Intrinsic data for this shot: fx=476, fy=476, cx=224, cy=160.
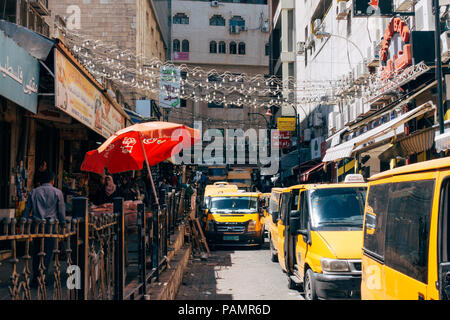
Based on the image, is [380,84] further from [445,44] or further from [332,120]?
[332,120]

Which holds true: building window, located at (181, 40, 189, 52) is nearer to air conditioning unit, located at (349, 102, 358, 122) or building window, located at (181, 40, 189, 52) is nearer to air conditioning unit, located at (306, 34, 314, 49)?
air conditioning unit, located at (306, 34, 314, 49)

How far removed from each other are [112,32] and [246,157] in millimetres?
22674

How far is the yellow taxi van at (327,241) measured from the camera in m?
6.75

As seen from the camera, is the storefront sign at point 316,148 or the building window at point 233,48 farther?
the building window at point 233,48

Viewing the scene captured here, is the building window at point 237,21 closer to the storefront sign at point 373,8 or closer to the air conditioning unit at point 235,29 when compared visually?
the air conditioning unit at point 235,29

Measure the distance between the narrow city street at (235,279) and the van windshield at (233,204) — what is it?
2.34 meters

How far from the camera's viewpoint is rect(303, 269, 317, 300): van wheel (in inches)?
279

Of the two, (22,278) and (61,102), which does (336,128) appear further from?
(22,278)

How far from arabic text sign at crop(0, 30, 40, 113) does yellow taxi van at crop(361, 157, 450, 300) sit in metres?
4.92

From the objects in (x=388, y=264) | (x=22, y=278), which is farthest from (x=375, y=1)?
(x=22, y=278)

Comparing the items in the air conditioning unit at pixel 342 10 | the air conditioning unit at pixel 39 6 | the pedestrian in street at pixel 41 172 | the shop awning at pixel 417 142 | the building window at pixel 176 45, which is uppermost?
the building window at pixel 176 45

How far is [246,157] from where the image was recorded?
151ft

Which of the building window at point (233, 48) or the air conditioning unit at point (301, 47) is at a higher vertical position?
the building window at point (233, 48)

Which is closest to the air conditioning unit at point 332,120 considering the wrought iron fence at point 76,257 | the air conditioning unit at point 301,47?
the air conditioning unit at point 301,47
